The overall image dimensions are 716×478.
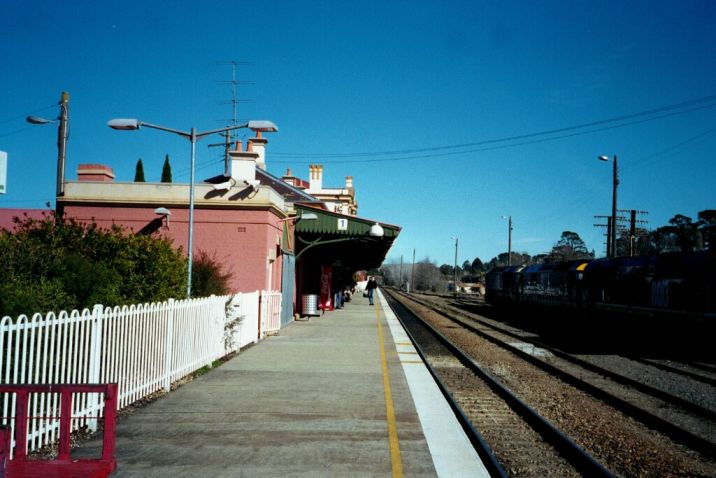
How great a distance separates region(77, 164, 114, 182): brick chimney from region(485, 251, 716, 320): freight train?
1803 cm

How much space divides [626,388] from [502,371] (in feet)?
Result: 8.88

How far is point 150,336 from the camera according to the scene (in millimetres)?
8727

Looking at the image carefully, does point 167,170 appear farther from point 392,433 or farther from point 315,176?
point 392,433

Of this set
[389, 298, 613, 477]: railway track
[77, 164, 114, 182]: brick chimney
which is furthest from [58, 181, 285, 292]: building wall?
[389, 298, 613, 477]: railway track

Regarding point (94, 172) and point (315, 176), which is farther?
point (315, 176)

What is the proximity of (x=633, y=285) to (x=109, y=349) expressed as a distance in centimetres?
1789

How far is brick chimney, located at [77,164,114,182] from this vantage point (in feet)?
71.9

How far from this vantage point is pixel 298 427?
723cm

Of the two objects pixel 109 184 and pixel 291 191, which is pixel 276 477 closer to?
pixel 109 184

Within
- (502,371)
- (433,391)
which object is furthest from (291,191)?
(433,391)

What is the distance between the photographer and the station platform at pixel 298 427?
19.0ft

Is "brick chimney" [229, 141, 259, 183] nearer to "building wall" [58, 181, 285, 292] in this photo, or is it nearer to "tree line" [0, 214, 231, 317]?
"building wall" [58, 181, 285, 292]

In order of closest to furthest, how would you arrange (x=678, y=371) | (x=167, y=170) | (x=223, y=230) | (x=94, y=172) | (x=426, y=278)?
1. (x=678, y=371)
2. (x=223, y=230)
3. (x=94, y=172)
4. (x=167, y=170)
5. (x=426, y=278)

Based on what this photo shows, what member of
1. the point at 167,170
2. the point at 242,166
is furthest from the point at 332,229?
the point at 167,170
